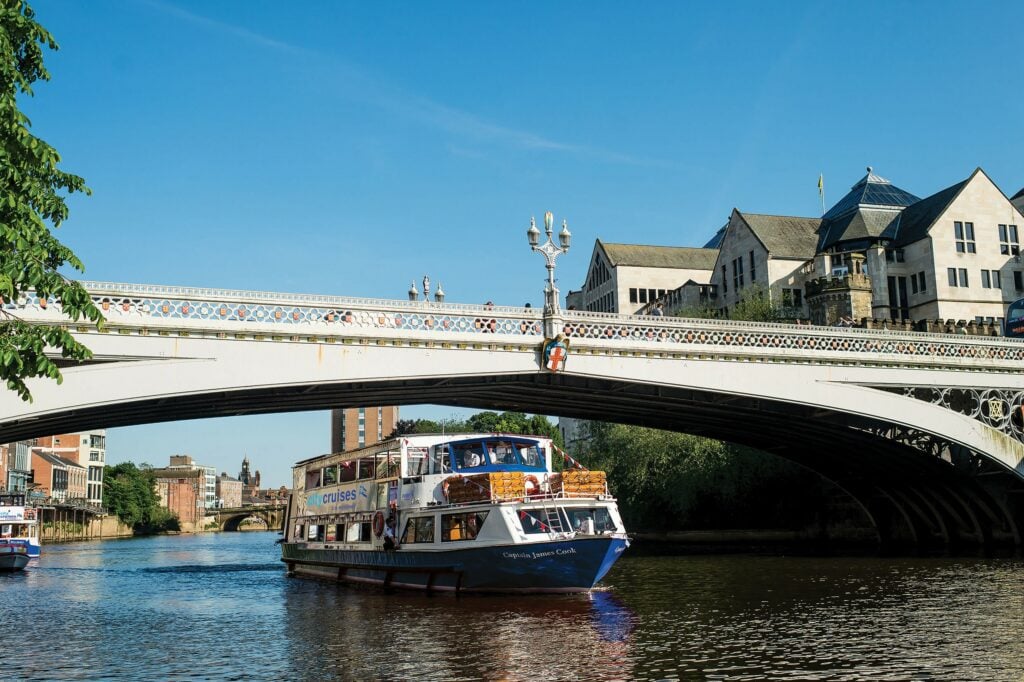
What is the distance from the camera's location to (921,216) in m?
69.8

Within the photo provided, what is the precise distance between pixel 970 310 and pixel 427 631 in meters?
54.0

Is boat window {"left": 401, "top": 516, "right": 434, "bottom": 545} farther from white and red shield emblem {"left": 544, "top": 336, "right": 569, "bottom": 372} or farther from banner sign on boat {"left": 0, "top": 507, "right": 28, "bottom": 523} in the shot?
banner sign on boat {"left": 0, "top": 507, "right": 28, "bottom": 523}

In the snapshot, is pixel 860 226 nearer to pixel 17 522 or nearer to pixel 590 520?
pixel 590 520

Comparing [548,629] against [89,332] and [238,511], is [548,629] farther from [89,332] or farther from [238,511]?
[238,511]

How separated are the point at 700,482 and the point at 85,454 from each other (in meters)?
106

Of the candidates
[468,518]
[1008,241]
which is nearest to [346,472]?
[468,518]

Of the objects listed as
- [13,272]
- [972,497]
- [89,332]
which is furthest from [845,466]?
[13,272]

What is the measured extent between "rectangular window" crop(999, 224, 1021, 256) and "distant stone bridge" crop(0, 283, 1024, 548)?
82.6 ft

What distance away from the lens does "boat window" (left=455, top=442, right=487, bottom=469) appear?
3525cm

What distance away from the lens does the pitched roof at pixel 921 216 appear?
67375mm

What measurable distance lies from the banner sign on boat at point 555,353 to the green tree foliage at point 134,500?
11953 cm

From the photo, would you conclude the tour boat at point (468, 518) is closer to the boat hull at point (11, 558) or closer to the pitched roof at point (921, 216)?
the boat hull at point (11, 558)

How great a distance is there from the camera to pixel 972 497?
159 ft

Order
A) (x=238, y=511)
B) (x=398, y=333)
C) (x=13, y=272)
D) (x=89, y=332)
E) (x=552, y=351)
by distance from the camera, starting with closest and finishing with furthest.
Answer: (x=13, y=272) → (x=89, y=332) → (x=398, y=333) → (x=552, y=351) → (x=238, y=511)
